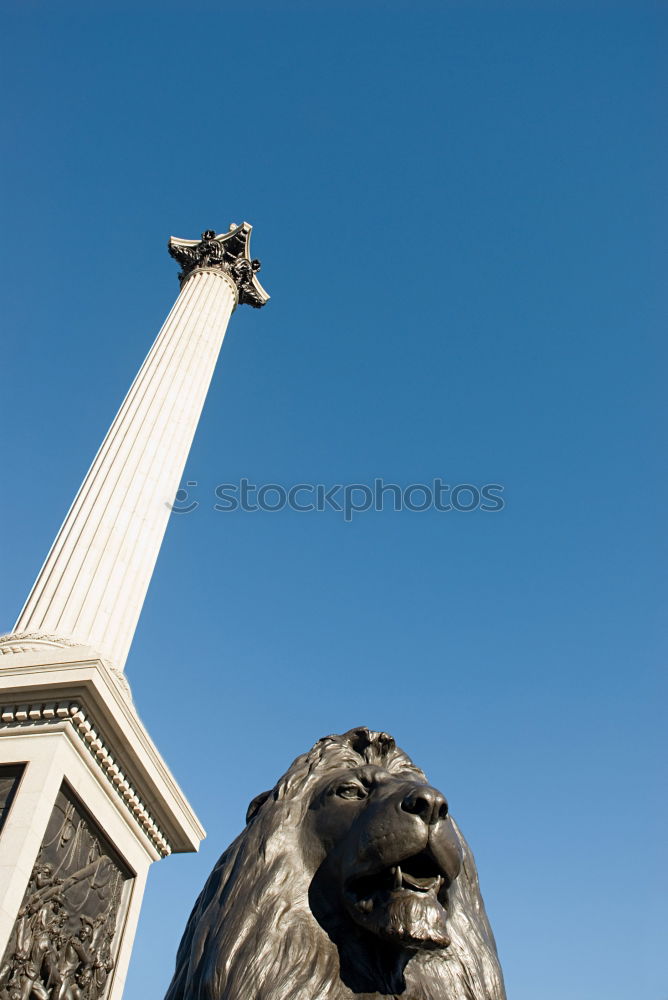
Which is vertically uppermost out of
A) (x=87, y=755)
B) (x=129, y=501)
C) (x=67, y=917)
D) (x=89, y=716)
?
(x=129, y=501)

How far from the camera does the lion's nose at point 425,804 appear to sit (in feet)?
8.07

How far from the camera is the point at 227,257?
60.5 ft

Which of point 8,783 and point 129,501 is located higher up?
point 129,501

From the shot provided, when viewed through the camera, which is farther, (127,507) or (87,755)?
(127,507)

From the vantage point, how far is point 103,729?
813 cm

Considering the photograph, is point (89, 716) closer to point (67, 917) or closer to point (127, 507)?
point (67, 917)

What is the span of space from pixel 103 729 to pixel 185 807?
2233mm

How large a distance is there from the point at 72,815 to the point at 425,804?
6.32 meters

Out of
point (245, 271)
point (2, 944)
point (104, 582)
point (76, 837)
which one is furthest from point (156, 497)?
point (245, 271)

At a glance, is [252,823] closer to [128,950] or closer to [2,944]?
[2,944]

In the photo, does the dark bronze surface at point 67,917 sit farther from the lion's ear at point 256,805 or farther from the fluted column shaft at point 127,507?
the lion's ear at point 256,805

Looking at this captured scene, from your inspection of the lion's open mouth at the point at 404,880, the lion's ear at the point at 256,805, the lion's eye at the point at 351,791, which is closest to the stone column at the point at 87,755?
the lion's ear at the point at 256,805

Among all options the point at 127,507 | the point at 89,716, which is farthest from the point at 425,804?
the point at 127,507

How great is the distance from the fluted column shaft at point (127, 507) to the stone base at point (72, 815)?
3.49 feet
